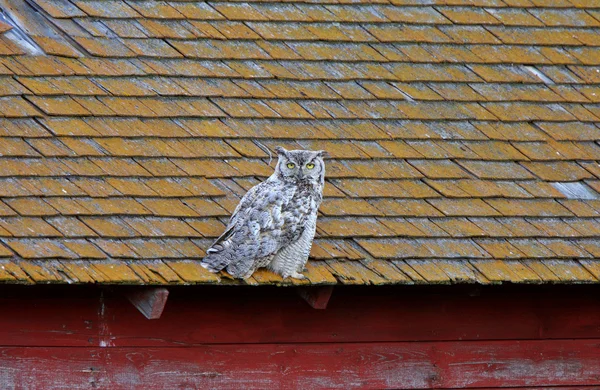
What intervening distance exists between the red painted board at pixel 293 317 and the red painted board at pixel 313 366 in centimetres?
5

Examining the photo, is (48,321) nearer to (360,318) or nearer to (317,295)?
(317,295)

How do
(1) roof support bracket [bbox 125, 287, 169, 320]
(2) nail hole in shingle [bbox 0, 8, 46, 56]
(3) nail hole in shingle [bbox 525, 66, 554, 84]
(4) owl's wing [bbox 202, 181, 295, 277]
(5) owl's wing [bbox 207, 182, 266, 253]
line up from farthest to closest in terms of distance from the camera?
1. (3) nail hole in shingle [bbox 525, 66, 554, 84]
2. (2) nail hole in shingle [bbox 0, 8, 46, 56]
3. (5) owl's wing [bbox 207, 182, 266, 253]
4. (4) owl's wing [bbox 202, 181, 295, 277]
5. (1) roof support bracket [bbox 125, 287, 169, 320]

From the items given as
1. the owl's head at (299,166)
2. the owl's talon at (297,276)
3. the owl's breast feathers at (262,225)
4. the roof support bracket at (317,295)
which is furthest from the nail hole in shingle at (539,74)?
the owl's talon at (297,276)

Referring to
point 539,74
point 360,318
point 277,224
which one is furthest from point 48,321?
point 539,74

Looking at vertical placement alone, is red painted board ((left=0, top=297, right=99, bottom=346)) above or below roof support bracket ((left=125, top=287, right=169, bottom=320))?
below

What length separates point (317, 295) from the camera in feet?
17.4

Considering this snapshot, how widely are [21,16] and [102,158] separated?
3.89ft

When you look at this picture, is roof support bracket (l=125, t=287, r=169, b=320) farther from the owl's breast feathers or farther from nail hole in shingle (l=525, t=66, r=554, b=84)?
nail hole in shingle (l=525, t=66, r=554, b=84)

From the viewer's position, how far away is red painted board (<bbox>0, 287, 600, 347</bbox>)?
522 centimetres

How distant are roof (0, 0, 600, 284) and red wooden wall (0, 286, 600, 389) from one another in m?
0.30

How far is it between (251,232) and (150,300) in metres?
0.55

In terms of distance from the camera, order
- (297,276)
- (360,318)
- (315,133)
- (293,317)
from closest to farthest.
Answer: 1. (297,276)
2. (293,317)
3. (360,318)
4. (315,133)

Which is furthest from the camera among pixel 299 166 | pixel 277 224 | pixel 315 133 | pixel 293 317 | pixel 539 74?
pixel 539 74

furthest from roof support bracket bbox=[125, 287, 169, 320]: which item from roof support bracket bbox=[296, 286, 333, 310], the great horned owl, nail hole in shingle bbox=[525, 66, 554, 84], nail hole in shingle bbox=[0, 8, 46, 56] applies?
nail hole in shingle bbox=[525, 66, 554, 84]
